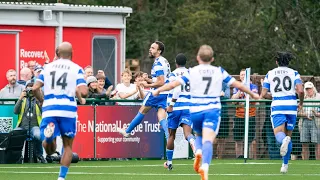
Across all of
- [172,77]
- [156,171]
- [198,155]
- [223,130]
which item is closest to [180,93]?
[172,77]

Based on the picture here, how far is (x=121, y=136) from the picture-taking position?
26.2 meters

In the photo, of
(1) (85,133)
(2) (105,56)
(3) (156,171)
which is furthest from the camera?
(2) (105,56)

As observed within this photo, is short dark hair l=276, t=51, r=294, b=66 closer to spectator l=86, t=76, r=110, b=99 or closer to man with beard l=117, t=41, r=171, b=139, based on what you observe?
man with beard l=117, t=41, r=171, b=139

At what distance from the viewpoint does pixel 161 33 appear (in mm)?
49312

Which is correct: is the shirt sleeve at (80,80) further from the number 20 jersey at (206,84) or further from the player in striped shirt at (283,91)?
the player in striped shirt at (283,91)

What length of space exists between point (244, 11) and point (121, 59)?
19049 millimetres

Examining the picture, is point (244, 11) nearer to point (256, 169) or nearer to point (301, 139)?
point (301, 139)

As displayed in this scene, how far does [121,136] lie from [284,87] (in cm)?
613

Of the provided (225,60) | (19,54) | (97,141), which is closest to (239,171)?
(97,141)

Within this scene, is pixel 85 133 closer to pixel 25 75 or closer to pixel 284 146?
pixel 25 75

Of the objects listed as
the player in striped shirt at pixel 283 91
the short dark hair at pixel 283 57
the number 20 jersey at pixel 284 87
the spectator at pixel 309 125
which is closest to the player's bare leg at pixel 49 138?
the player in striped shirt at pixel 283 91

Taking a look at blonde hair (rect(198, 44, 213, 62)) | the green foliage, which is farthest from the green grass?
the green foliage

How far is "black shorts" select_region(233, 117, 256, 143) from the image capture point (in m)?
26.8

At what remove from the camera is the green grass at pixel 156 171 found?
20.2 metres
